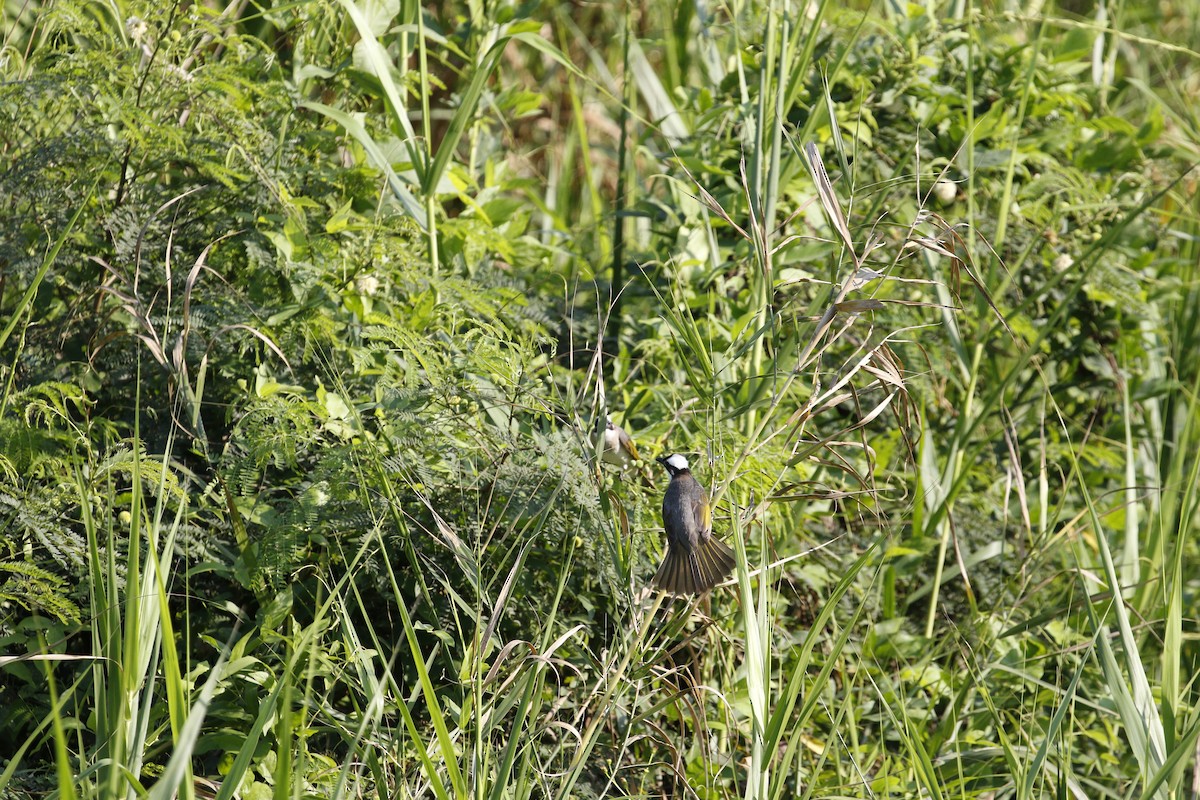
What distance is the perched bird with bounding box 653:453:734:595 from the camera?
188 cm

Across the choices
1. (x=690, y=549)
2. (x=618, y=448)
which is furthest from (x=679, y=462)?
(x=690, y=549)

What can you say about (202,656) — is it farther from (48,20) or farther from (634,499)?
(48,20)

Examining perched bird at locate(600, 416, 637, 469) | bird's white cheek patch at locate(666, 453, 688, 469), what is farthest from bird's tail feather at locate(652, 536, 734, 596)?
perched bird at locate(600, 416, 637, 469)

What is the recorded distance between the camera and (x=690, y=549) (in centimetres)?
194

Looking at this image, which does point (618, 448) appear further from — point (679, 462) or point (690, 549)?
point (690, 549)

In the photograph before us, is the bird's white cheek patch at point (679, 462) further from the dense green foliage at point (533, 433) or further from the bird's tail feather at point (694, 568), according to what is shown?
the bird's tail feather at point (694, 568)

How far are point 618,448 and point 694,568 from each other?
46 cm

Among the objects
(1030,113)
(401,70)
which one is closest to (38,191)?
(401,70)

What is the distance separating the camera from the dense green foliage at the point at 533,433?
6.20 ft

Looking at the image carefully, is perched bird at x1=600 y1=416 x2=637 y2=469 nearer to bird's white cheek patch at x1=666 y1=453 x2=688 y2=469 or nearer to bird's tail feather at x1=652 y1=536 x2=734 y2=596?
bird's white cheek patch at x1=666 y1=453 x2=688 y2=469

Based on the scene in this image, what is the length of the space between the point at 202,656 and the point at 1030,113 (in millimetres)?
2741

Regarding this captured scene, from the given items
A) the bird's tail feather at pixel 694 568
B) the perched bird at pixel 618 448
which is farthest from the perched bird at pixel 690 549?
the perched bird at pixel 618 448

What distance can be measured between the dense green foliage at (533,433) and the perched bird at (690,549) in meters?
0.10

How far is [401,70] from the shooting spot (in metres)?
2.95
